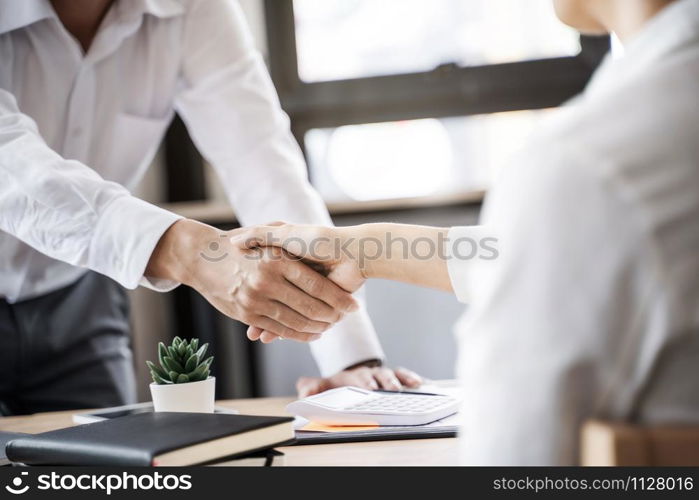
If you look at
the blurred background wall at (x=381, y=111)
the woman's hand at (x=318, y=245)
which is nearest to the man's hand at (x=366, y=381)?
the woman's hand at (x=318, y=245)

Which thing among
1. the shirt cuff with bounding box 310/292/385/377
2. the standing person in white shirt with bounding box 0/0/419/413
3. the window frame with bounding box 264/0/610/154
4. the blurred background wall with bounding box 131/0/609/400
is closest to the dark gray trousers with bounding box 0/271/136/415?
the standing person in white shirt with bounding box 0/0/419/413

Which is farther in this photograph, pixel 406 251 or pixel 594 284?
pixel 406 251

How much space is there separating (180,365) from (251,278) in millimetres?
273

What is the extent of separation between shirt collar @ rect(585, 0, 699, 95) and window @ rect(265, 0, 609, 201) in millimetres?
1952

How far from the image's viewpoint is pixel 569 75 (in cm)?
258

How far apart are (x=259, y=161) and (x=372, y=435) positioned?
0.84 m

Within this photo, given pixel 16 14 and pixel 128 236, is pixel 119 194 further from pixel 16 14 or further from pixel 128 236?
pixel 16 14

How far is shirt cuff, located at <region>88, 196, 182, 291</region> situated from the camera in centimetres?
124

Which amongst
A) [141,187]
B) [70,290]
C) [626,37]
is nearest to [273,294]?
[70,290]

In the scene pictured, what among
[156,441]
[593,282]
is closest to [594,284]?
[593,282]

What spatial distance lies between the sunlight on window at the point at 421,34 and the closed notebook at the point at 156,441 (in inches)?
78.2

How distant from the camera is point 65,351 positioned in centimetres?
157

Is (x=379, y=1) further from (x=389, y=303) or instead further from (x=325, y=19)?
(x=389, y=303)

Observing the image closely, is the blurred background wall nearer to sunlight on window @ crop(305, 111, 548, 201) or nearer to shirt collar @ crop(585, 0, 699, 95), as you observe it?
sunlight on window @ crop(305, 111, 548, 201)
